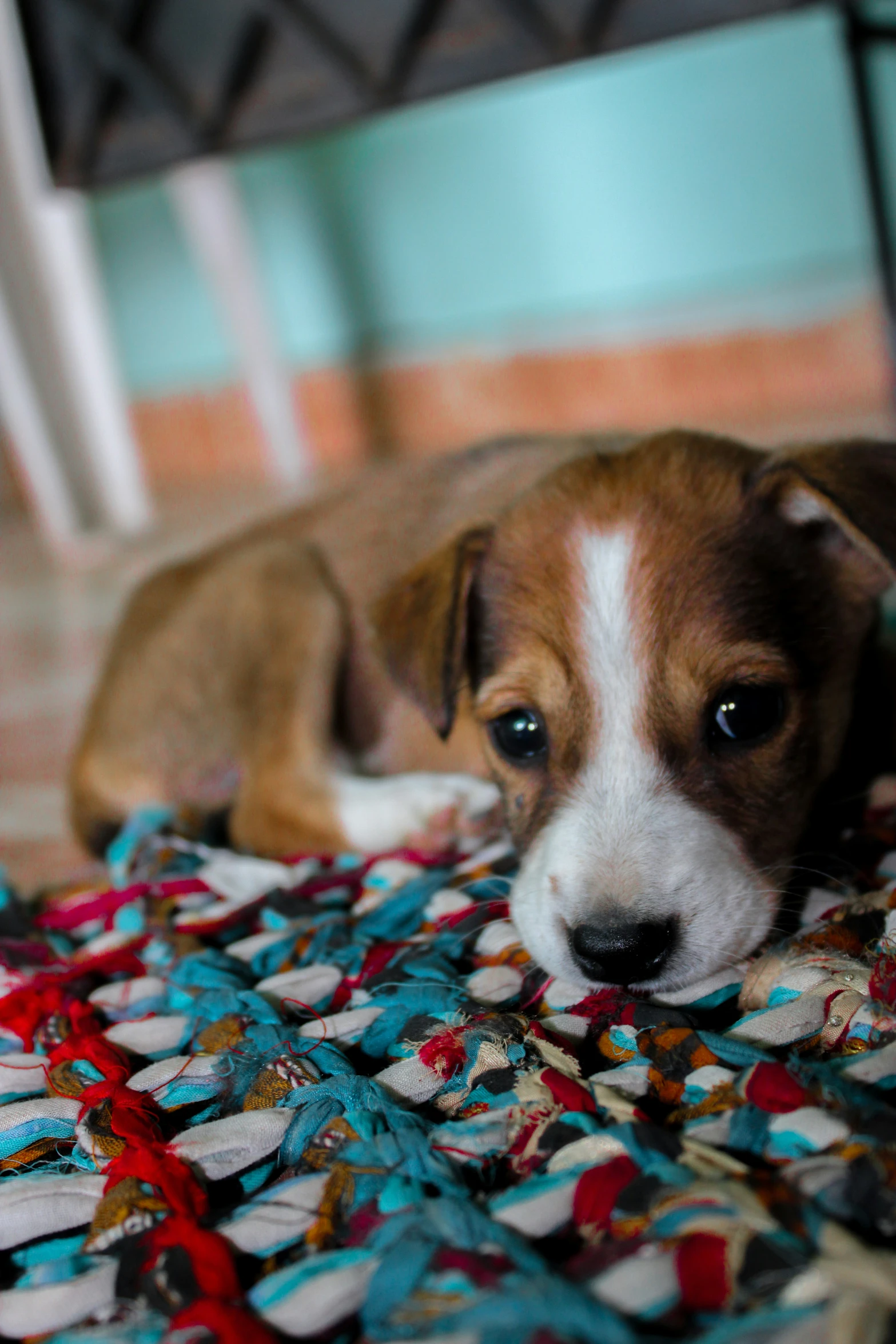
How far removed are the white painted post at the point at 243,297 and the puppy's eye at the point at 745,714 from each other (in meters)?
4.75

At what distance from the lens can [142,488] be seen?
575 centimetres

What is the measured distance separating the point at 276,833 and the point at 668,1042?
1.21 meters

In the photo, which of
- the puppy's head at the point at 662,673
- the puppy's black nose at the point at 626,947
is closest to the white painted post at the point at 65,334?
the puppy's head at the point at 662,673

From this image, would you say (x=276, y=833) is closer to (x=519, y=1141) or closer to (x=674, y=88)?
(x=519, y=1141)

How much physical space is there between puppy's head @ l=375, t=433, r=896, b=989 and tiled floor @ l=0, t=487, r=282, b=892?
1091 mm

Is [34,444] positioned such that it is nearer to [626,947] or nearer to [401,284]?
[401,284]

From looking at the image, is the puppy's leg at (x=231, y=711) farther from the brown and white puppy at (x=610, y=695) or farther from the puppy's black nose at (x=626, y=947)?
the puppy's black nose at (x=626, y=947)

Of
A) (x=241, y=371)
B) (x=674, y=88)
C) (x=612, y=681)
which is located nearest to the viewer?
(x=612, y=681)

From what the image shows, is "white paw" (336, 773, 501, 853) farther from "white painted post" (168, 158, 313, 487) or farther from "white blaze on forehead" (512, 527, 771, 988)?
"white painted post" (168, 158, 313, 487)

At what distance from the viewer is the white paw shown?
7.30ft

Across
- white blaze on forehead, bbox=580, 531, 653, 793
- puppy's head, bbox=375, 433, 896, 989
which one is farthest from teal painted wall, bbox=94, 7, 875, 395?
white blaze on forehead, bbox=580, 531, 653, 793

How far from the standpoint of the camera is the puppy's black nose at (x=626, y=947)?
1.45m

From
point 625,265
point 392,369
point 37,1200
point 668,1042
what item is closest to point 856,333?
point 625,265

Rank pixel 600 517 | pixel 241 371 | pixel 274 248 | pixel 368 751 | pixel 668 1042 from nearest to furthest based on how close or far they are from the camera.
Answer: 1. pixel 668 1042
2. pixel 600 517
3. pixel 368 751
4. pixel 241 371
5. pixel 274 248
